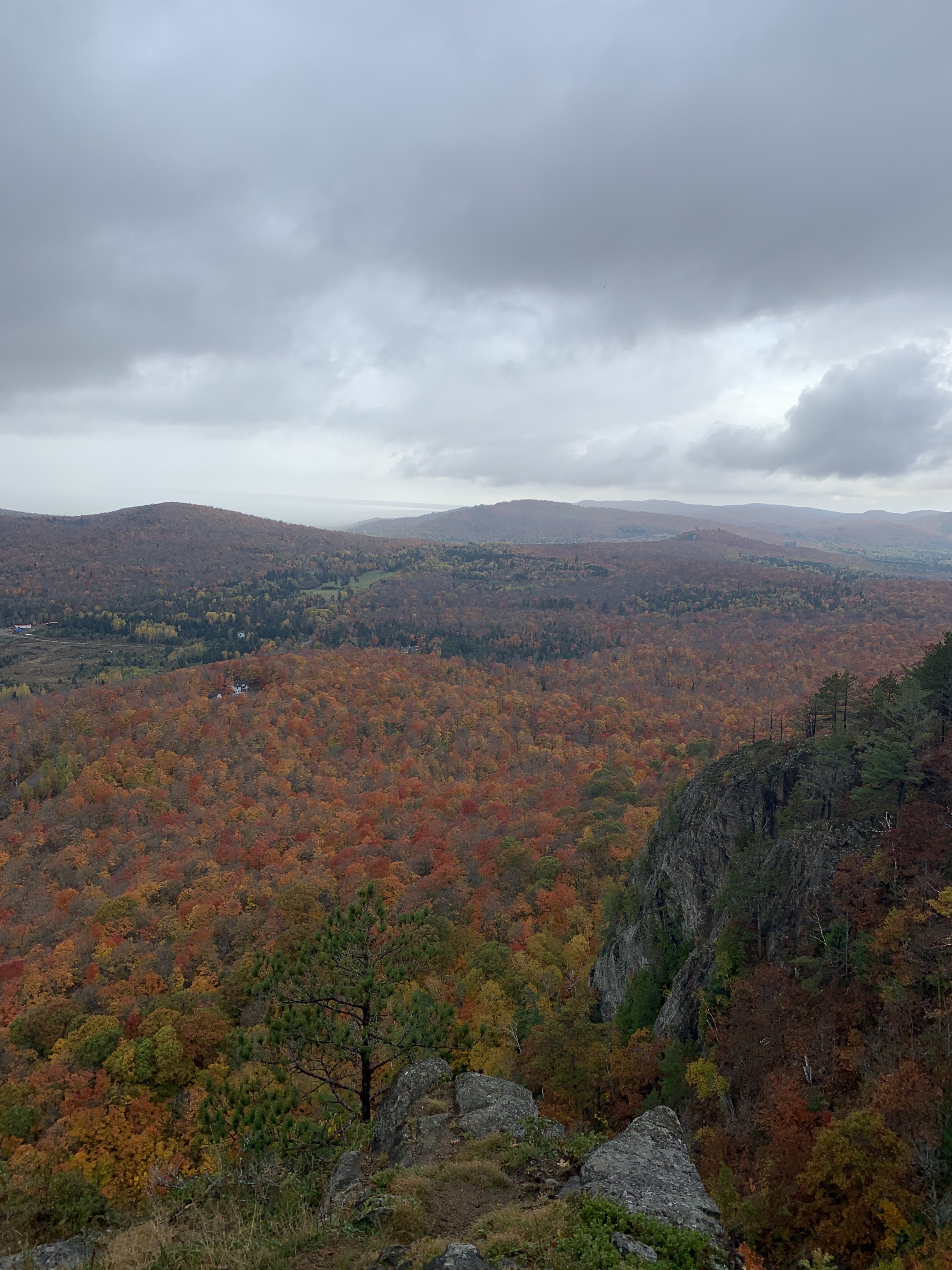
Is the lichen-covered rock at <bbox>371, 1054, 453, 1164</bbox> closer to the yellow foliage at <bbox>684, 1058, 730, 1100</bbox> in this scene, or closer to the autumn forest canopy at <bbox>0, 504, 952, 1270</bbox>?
the autumn forest canopy at <bbox>0, 504, 952, 1270</bbox>

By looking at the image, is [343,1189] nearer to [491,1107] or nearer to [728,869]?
[491,1107]

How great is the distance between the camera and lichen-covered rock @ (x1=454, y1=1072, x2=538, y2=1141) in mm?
17484

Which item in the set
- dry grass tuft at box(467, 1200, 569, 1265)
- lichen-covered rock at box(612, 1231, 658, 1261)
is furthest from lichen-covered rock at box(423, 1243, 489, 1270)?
lichen-covered rock at box(612, 1231, 658, 1261)

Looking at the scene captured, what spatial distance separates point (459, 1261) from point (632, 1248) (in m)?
3.56

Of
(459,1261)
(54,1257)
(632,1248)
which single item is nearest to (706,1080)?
(632,1248)

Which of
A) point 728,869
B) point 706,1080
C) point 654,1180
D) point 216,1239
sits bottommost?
point 706,1080

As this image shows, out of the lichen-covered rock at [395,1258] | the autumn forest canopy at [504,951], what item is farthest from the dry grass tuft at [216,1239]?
the lichen-covered rock at [395,1258]

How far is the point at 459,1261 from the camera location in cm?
1023

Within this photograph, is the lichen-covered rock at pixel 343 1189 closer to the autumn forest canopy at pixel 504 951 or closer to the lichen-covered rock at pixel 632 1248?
the autumn forest canopy at pixel 504 951

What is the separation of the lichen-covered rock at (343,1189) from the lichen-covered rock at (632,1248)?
5.74m

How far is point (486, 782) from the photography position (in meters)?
114

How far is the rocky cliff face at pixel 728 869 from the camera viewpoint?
31.5m

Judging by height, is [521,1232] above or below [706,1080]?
above

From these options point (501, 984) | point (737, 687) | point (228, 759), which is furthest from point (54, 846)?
point (737, 687)
